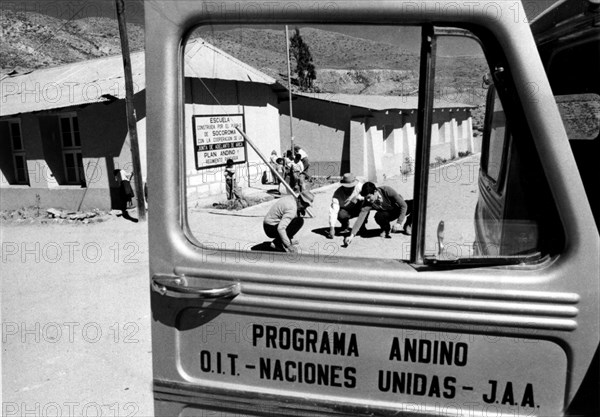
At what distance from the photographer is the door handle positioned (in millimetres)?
1721

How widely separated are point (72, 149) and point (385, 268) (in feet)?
45.4

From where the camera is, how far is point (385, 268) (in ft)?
5.63

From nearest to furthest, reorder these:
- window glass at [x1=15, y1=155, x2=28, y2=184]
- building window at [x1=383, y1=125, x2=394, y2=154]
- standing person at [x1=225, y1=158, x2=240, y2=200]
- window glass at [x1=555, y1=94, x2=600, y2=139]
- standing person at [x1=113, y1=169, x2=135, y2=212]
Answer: building window at [x1=383, y1=125, x2=394, y2=154] → standing person at [x1=225, y1=158, x2=240, y2=200] → window glass at [x1=555, y1=94, x2=600, y2=139] → standing person at [x1=113, y1=169, x2=135, y2=212] → window glass at [x1=15, y1=155, x2=28, y2=184]

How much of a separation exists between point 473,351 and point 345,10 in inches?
44.6

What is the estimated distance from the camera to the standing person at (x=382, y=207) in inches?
75.5

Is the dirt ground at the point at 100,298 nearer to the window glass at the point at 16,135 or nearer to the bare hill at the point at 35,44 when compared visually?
the window glass at the point at 16,135

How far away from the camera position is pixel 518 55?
1.59 m

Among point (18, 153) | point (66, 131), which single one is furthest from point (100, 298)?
point (18, 153)

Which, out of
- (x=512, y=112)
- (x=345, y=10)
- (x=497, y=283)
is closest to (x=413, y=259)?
(x=497, y=283)

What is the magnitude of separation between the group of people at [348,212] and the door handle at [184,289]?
0.22m

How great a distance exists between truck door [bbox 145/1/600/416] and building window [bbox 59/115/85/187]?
42.3ft

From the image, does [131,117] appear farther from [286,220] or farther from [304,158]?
[286,220]

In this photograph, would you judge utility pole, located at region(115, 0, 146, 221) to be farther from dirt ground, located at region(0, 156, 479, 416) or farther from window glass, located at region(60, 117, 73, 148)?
window glass, located at region(60, 117, 73, 148)

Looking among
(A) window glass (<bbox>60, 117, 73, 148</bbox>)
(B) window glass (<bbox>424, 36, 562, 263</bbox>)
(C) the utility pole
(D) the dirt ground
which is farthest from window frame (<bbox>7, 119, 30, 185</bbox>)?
(B) window glass (<bbox>424, 36, 562, 263</bbox>)
